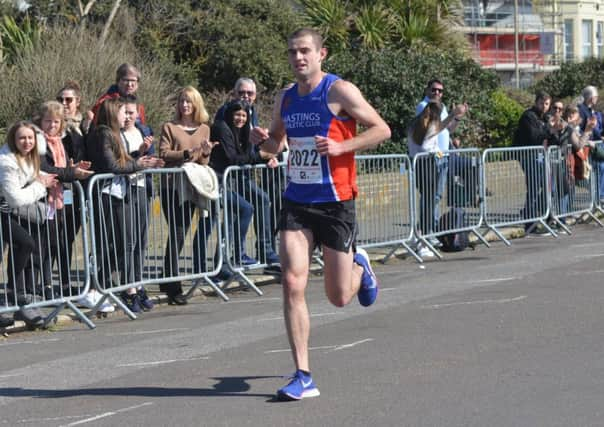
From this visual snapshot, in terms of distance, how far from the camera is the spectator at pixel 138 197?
37.3 feet

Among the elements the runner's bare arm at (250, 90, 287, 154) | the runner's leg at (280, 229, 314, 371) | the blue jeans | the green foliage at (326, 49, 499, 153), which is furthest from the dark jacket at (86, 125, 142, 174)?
the green foliage at (326, 49, 499, 153)

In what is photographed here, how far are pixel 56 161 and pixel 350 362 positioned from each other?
3.96 m

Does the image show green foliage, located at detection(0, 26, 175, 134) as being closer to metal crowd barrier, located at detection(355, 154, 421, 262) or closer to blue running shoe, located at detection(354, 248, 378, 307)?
metal crowd barrier, located at detection(355, 154, 421, 262)

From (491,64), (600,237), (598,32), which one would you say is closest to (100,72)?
(600,237)

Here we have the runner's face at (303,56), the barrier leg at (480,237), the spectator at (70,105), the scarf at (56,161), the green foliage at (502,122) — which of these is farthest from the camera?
the green foliage at (502,122)

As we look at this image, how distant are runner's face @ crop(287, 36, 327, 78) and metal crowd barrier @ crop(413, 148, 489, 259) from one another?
7.36 metres

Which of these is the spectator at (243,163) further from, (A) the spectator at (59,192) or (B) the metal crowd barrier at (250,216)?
(A) the spectator at (59,192)

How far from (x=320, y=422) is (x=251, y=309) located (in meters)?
4.69

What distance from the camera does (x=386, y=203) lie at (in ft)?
47.6

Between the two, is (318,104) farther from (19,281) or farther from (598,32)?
(598,32)

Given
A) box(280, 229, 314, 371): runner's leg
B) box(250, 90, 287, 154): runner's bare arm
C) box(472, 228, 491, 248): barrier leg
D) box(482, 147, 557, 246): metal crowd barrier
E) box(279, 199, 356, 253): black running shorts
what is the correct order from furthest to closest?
1. box(482, 147, 557, 246): metal crowd barrier
2. box(472, 228, 491, 248): barrier leg
3. box(250, 90, 287, 154): runner's bare arm
4. box(279, 199, 356, 253): black running shorts
5. box(280, 229, 314, 371): runner's leg

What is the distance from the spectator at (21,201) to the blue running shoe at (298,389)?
3.76 metres

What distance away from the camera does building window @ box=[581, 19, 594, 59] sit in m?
85.4

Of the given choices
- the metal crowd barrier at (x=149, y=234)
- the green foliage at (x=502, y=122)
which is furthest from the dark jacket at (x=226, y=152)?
the green foliage at (x=502, y=122)
